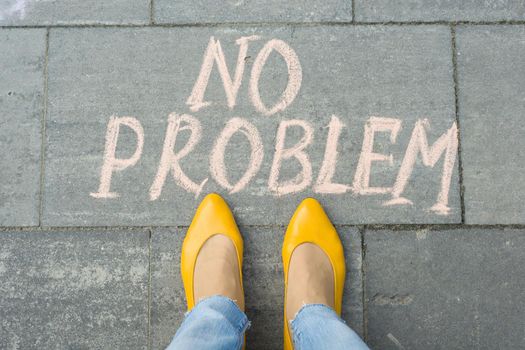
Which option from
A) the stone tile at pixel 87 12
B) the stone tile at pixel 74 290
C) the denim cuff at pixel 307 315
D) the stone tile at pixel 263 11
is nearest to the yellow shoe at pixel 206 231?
the stone tile at pixel 74 290

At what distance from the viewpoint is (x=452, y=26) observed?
2.42 meters

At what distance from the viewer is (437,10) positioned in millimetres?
2426

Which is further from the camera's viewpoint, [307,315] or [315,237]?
[315,237]

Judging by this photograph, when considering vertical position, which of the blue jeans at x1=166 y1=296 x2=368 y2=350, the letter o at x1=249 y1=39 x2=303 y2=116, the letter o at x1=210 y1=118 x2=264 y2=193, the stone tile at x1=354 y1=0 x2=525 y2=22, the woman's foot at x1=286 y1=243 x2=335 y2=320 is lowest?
the blue jeans at x1=166 y1=296 x2=368 y2=350

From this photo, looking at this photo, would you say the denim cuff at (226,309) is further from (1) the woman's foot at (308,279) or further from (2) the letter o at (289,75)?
(2) the letter o at (289,75)

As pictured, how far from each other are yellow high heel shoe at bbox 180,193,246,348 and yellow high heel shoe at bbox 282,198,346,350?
0.24 m

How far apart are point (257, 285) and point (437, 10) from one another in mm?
1654

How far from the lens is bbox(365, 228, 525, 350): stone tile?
2.30m

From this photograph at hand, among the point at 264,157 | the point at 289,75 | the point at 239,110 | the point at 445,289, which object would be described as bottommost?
the point at 445,289

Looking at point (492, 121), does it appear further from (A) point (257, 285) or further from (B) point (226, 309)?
(B) point (226, 309)

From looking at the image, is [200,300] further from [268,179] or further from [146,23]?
[146,23]

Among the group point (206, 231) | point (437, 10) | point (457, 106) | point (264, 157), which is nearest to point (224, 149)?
point (264, 157)

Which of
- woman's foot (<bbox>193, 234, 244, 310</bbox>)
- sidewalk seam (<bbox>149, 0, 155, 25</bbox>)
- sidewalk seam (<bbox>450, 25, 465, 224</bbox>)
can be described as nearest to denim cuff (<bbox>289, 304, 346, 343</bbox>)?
Answer: woman's foot (<bbox>193, 234, 244, 310</bbox>)

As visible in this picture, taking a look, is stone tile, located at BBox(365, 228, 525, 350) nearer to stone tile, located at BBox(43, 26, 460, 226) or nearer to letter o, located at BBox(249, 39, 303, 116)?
stone tile, located at BBox(43, 26, 460, 226)
